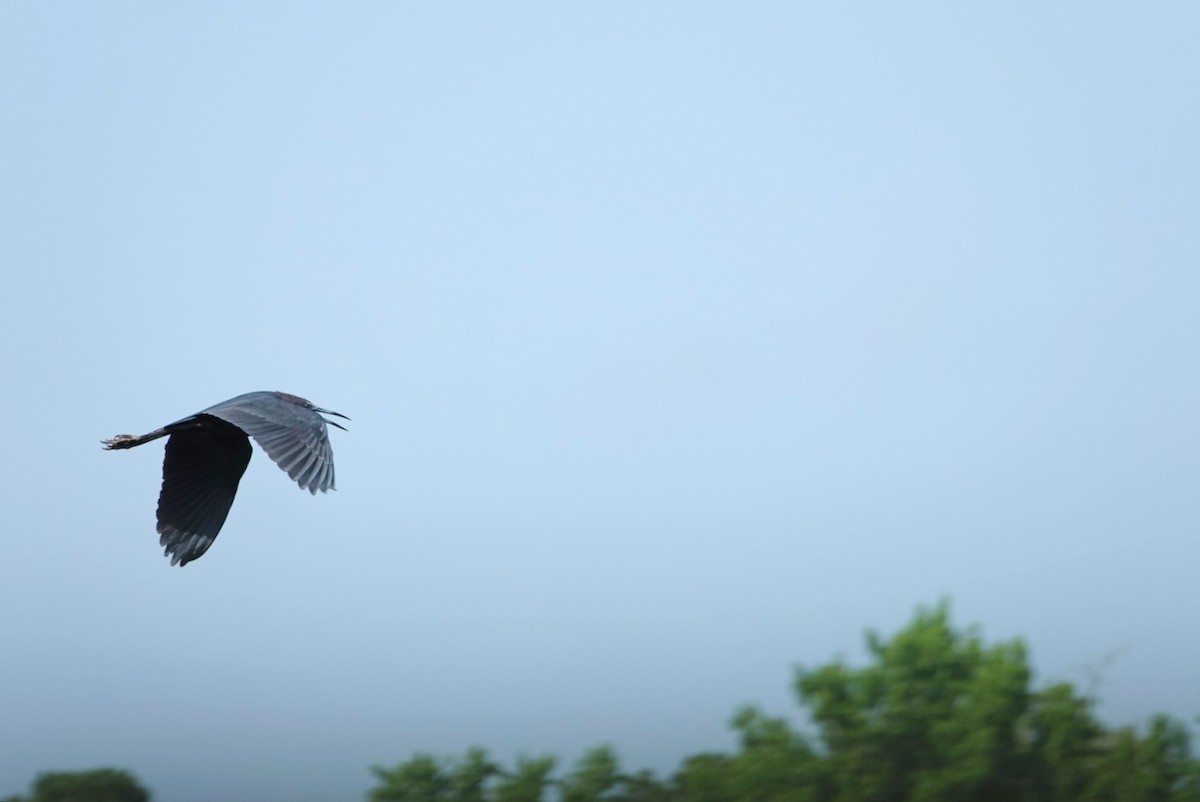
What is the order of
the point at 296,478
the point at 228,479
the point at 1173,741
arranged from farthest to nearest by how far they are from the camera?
the point at 1173,741 < the point at 228,479 < the point at 296,478

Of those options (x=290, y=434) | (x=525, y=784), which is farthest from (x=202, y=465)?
(x=525, y=784)

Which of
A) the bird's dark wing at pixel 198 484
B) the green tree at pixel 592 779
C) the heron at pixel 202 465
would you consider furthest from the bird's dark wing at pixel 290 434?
the green tree at pixel 592 779

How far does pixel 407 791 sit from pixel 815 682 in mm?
5177

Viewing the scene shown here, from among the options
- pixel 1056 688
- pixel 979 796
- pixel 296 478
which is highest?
pixel 1056 688

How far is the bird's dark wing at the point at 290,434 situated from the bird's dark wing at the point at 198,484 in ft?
3.37

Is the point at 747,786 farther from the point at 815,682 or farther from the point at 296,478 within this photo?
the point at 296,478

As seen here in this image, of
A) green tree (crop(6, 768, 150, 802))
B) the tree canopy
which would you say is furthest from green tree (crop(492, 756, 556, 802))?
green tree (crop(6, 768, 150, 802))

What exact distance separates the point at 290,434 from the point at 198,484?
7.12 ft

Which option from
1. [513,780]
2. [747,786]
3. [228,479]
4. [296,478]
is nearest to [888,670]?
[747,786]

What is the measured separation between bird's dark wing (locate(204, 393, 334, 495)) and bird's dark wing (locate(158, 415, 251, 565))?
40.4 inches

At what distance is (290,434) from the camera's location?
989 cm

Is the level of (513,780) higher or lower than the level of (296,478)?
higher

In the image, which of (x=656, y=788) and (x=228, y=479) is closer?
(x=228, y=479)

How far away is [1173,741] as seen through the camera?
665 inches
